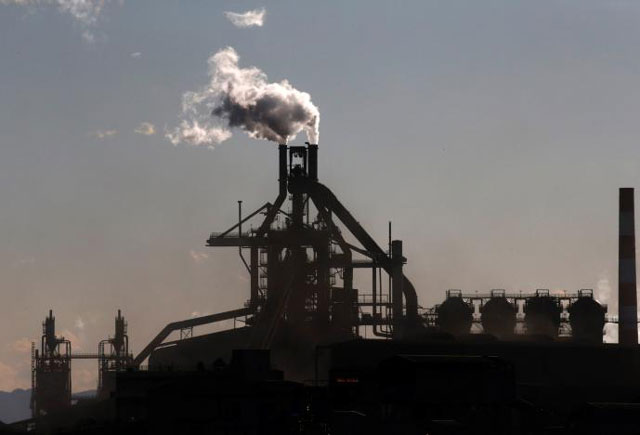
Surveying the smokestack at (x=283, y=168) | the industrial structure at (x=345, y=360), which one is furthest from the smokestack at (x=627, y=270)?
the smokestack at (x=283, y=168)

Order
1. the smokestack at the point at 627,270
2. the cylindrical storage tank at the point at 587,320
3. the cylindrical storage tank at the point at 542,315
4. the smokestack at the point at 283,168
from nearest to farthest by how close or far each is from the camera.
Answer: the smokestack at the point at 627,270, the smokestack at the point at 283,168, the cylindrical storage tank at the point at 587,320, the cylindrical storage tank at the point at 542,315

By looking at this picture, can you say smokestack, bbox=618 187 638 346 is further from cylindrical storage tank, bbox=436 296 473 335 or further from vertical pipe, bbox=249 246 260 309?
vertical pipe, bbox=249 246 260 309

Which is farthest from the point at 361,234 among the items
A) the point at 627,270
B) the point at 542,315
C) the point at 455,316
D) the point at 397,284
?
the point at 627,270

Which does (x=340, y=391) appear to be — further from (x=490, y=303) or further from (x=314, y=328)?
(x=490, y=303)

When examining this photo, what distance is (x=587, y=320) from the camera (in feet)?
434

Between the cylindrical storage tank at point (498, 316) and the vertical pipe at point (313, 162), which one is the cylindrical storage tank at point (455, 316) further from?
the vertical pipe at point (313, 162)

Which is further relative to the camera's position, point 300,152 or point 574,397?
point 300,152

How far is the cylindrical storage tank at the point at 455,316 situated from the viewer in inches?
5231

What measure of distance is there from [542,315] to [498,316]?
3.68 metres

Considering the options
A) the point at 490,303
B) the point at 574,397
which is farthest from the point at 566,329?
the point at 574,397

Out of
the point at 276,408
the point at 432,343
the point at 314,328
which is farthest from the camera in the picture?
the point at 314,328

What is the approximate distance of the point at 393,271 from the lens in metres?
130

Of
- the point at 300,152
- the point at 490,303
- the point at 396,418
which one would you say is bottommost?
the point at 396,418

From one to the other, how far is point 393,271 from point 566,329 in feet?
53.3
